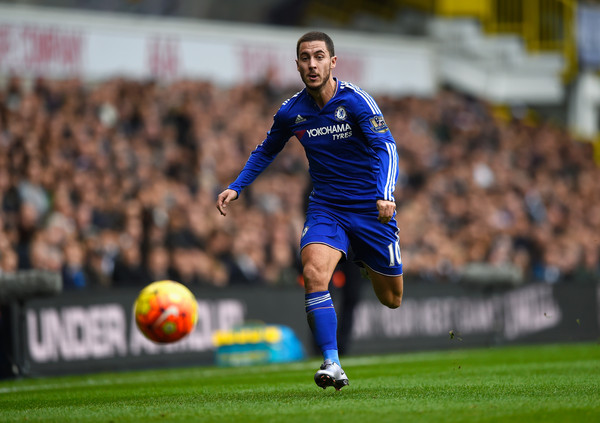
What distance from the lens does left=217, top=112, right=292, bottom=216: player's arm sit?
8.02 m

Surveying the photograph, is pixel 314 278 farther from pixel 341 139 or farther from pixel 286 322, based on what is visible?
pixel 286 322

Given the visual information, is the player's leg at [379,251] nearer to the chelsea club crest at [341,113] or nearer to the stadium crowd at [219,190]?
the chelsea club crest at [341,113]

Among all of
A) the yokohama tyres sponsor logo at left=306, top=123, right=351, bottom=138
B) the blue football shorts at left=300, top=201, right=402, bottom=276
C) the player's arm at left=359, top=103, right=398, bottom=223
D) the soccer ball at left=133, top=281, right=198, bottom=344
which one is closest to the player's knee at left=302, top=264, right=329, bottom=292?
the blue football shorts at left=300, top=201, right=402, bottom=276

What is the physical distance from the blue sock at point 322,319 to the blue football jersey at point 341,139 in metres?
0.84

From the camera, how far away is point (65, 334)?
1270cm

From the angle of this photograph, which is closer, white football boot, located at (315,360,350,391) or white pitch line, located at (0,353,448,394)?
white football boot, located at (315,360,350,391)

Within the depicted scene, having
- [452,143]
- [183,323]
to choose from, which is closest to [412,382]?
[183,323]

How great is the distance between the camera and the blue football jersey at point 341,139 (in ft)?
25.2

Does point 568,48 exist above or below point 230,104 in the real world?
above

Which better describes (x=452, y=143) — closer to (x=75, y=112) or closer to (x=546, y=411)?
(x=75, y=112)

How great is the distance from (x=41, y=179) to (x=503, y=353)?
23.1 ft

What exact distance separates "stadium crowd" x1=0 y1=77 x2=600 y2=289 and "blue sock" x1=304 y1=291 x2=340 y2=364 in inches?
260

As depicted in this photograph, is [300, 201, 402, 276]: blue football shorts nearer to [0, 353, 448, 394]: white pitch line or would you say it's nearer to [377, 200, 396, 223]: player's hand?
[377, 200, 396, 223]: player's hand

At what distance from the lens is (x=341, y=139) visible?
25.7 ft
